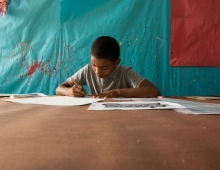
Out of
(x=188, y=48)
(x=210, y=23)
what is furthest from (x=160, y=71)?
(x=210, y=23)

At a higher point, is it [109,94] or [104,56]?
[104,56]

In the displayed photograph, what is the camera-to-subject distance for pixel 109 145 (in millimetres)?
312

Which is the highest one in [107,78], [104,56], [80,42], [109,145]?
[80,42]

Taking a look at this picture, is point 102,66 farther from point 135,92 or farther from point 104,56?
point 135,92

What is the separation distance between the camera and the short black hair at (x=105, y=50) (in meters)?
1.29

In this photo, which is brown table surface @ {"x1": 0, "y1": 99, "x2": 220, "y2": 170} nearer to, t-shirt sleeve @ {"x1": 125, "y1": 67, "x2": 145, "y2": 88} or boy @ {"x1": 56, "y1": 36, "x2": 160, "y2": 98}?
boy @ {"x1": 56, "y1": 36, "x2": 160, "y2": 98}

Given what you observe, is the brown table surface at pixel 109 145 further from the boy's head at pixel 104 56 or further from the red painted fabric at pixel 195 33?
the red painted fabric at pixel 195 33

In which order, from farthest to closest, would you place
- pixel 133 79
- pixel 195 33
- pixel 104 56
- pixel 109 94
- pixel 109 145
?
pixel 195 33, pixel 133 79, pixel 104 56, pixel 109 94, pixel 109 145

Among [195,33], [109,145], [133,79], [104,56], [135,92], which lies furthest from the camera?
[195,33]

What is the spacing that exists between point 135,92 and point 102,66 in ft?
0.78

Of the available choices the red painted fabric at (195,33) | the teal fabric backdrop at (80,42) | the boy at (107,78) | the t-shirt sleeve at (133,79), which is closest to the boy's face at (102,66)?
the boy at (107,78)

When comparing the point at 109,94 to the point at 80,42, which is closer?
the point at 109,94

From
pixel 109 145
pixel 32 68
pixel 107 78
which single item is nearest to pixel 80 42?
pixel 32 68

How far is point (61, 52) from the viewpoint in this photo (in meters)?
1.90
